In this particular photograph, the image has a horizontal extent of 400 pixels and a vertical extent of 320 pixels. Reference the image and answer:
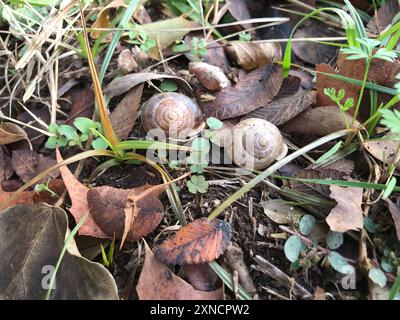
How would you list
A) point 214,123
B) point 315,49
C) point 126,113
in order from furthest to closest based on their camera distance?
1. point 315,49
2. point 126,113
3. point 214,123

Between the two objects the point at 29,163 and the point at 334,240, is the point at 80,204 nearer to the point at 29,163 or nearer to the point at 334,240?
the point at 29,163

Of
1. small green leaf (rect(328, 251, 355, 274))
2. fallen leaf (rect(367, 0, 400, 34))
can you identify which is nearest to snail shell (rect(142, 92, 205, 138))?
small green leaf (rect(328, 251, 355, 274))

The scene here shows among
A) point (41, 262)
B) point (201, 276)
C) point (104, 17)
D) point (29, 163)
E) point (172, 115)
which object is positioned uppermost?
point (104, 17)

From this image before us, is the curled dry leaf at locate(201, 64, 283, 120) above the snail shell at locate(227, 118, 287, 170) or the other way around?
above

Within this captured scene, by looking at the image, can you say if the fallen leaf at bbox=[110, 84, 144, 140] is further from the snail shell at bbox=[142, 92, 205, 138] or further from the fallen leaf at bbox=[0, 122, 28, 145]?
the fallen leaf at bbox=[0, 122, 28, 145]

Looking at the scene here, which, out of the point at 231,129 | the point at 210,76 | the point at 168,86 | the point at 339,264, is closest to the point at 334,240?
the point at 339,264
